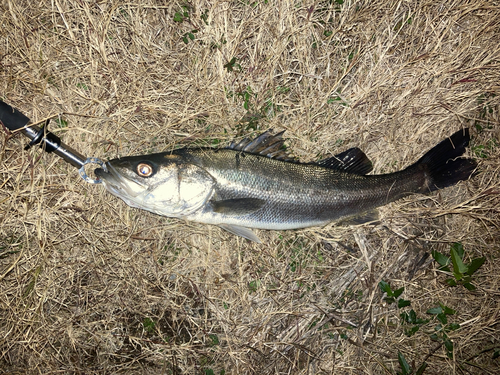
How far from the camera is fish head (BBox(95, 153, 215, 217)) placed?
286cm

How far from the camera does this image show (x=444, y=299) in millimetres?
3770

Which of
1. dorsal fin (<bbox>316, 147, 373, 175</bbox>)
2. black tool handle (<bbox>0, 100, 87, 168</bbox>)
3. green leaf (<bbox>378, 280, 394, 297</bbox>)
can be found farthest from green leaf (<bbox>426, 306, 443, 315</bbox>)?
A: black tool handle (<bbox>0, 100, 87, 168</bbox>)

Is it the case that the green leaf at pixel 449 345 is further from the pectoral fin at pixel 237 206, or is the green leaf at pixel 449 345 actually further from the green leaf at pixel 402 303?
the pectoral fin at pixel 237 206

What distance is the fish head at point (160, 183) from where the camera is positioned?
2.86 meters

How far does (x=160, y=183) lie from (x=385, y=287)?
9.47 ft

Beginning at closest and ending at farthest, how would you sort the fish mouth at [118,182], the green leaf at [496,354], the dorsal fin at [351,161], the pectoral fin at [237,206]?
1. the fish mouth at [118,182]
2. the pectoral fin at [237,206]
3. the dorsal fin at [351,161]
4. the green leaf at [496,354]

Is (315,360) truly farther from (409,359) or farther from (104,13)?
(104,13)

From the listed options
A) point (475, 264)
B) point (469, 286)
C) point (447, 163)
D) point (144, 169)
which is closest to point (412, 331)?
point (469, 286)

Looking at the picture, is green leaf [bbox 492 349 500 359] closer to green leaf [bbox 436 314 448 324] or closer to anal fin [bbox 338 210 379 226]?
green leaf [bbox 436 314 448 324]

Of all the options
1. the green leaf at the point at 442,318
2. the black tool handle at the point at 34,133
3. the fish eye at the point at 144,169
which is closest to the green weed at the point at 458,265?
the green leaf at the point at 442,318

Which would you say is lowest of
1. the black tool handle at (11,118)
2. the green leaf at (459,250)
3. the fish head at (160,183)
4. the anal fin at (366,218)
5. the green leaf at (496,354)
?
the green leaf at (496,354)

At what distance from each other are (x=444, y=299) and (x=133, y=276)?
149 inches

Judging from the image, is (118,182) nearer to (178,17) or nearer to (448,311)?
(178,17)

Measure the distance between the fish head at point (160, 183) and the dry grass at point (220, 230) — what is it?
61 cm
